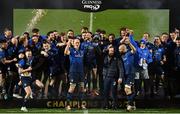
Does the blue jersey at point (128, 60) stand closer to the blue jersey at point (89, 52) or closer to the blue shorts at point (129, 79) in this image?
the blue shorts at point (129, 79)

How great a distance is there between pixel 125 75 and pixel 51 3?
286 centimetres

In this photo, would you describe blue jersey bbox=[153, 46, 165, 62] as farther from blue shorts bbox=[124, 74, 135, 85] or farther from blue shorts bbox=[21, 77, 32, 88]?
blue shorts bbox=[21, 77, 32, 88]

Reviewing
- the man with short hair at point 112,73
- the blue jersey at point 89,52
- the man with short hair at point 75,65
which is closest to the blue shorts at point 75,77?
the man with short hair at point 75,65

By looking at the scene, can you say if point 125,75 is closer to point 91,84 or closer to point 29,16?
point 91,84

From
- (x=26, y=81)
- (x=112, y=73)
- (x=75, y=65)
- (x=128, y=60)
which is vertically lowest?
(x=26, y=81)

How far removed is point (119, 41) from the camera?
25.6m

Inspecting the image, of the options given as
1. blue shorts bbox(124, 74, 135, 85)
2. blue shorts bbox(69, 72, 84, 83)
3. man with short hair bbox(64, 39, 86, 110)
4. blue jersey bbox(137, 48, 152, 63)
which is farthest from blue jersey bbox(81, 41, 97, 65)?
blue jersey bbox(137, 48, 152, 63)

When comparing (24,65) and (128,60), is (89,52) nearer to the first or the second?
(128,60)

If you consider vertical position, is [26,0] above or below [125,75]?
above

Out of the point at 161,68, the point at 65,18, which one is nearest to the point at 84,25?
the point at 65,18

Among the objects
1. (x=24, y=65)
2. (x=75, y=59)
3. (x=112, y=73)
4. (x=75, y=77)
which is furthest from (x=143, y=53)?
(x=24, y=65)

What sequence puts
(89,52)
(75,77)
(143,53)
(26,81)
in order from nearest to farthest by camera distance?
(26,81) < (75,77) < (89,52) < (143,53)

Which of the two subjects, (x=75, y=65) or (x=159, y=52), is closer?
(x=75, y=65)

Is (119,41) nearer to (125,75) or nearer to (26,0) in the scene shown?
(125,75)
